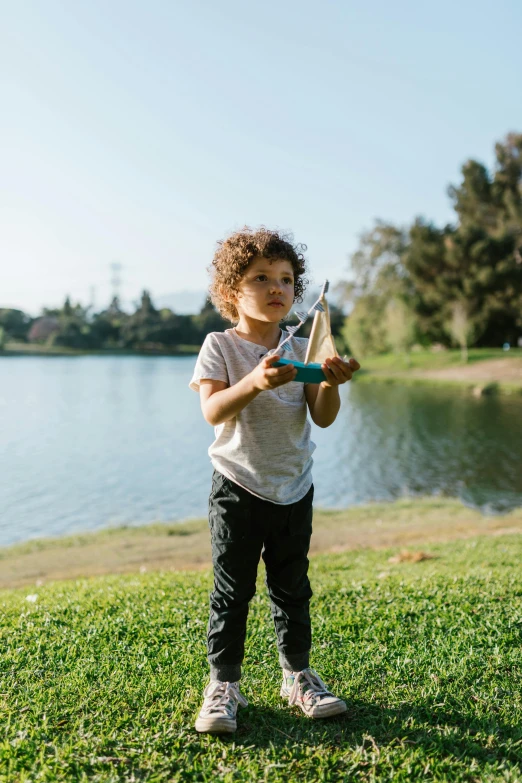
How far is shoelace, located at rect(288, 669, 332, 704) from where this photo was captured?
2.60 m

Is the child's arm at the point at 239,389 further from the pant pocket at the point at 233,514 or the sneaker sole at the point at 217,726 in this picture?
the sneaker sole at the point at 217,726

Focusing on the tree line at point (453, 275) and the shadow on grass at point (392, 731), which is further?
the tree line at point (453, 275)

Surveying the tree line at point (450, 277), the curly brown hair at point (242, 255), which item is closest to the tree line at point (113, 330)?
the tree line at point (450, 277)

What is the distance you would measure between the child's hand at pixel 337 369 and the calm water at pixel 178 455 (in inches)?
426

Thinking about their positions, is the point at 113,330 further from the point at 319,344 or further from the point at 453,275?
the point at 319,344

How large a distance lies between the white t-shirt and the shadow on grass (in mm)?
853

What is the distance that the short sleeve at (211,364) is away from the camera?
254 centimetres

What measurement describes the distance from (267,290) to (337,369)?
48cm

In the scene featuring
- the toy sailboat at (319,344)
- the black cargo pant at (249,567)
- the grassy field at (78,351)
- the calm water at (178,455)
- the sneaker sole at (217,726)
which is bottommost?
the calm water at (178,455)

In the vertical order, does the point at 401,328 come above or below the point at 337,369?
above

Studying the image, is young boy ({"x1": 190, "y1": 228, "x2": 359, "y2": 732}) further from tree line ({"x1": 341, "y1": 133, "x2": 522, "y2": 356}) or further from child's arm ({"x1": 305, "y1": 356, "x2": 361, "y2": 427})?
tree line ({"x1": 341, "y1": 133, "x2": 522, "y2": 356})

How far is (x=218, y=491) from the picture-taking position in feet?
8.45

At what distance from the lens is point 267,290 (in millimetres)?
2568

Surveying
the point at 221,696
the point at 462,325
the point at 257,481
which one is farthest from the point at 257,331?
the point at 462,325
